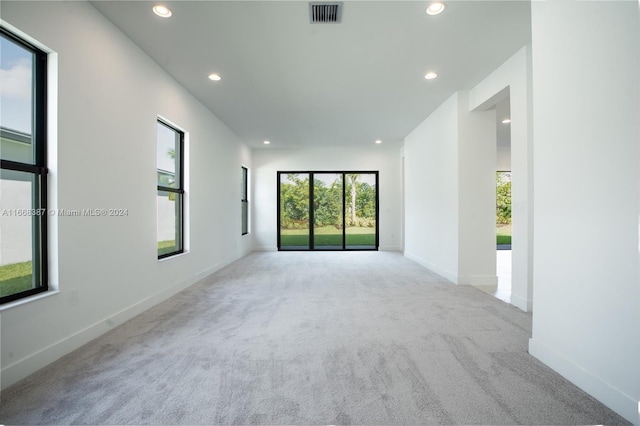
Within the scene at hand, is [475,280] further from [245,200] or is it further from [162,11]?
[245,200]

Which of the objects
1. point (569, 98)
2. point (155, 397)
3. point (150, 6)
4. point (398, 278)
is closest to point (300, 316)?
point (155, 397)

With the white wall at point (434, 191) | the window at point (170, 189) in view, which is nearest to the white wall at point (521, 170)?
the white wall at point (434, 191)

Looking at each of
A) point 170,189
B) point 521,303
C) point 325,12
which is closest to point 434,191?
point 521,303

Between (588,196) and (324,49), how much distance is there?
8.99 feet

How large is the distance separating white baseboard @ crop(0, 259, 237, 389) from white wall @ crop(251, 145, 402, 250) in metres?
4.95

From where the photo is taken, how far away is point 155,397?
1778 millimetres

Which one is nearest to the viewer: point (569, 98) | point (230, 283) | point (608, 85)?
point (608, 85)

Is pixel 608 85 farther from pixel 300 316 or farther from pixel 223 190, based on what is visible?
pixel 223 190

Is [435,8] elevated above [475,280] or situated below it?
above

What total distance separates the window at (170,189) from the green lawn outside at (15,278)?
1.68 m

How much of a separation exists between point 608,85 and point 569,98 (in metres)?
0.26

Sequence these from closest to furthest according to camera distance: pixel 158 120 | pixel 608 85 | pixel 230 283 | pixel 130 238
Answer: pixel 608 85
pixel 130 238
pixel 158 120
pixel 230 283

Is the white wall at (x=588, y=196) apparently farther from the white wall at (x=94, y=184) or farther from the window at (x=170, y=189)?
the window at (x=170, y=189)

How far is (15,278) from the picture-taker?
7.00 ft
